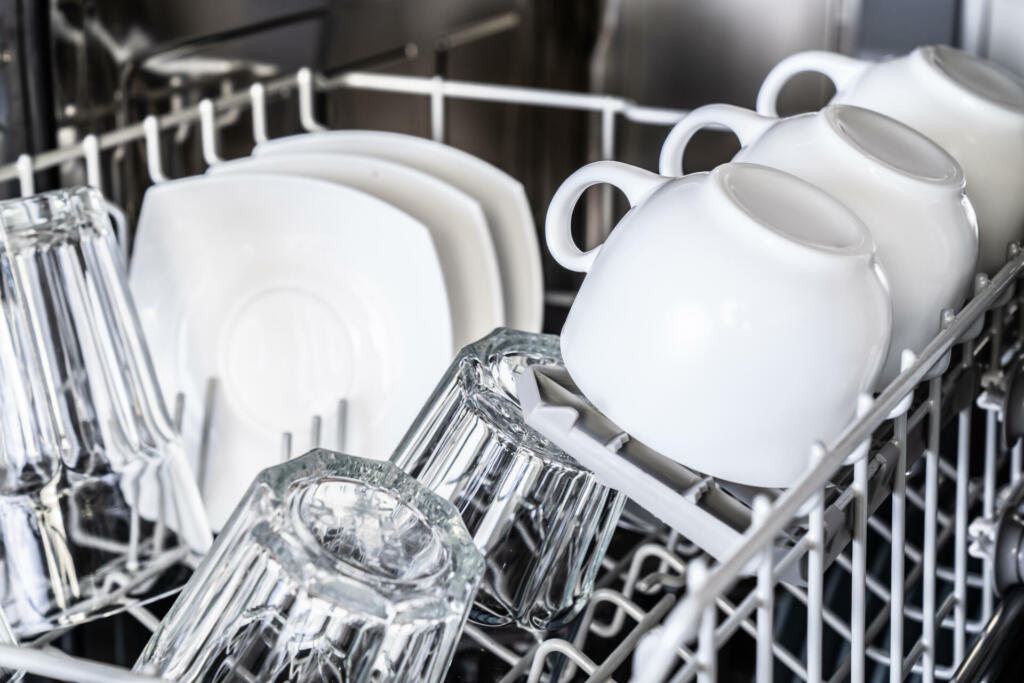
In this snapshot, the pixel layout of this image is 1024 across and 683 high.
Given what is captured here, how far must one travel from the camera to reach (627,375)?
403 mm

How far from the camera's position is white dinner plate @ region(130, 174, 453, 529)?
27.5 inches

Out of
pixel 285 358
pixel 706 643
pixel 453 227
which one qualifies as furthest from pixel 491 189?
pixel 706 643

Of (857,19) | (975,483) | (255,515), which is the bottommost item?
(975,483)

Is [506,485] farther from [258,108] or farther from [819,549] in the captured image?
[258,108]

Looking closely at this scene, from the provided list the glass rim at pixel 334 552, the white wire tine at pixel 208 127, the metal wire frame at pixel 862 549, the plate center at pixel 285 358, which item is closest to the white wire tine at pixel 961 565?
the metal wire frame at pixel 862 549

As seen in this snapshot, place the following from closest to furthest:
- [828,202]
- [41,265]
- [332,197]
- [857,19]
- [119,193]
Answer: [828,202]
[41,265]
[332,197]
[119,193]
[857,19]

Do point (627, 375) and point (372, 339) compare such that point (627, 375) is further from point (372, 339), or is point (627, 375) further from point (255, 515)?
point (372, 339)

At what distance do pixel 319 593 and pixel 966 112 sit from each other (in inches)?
14.6

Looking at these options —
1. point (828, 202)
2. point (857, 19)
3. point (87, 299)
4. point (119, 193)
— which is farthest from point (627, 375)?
point (857, 19)

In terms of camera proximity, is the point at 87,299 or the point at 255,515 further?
the point at 87,299

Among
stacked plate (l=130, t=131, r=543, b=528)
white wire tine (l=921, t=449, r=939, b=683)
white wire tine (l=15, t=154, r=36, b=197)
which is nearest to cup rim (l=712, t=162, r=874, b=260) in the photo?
white wire tine (l=921, t=449, r=939, b=683)

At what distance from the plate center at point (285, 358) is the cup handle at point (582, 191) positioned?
276 millimetres

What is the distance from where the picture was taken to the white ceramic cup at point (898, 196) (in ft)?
1.49

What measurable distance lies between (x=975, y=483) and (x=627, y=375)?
1.11 feet
